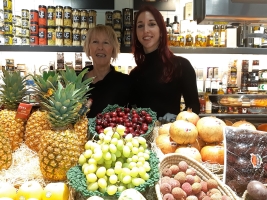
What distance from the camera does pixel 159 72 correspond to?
2787 millimetres

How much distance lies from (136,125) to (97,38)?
121 centimetres

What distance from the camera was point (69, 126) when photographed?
1.85 m

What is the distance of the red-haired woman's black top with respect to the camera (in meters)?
2.78

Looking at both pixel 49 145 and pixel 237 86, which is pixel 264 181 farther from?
pixel 237 86

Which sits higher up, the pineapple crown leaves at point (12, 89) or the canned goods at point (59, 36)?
the canned goods at point (59, 36)

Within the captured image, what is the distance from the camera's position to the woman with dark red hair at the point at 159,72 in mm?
2701

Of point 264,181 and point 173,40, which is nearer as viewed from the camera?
point 264,181

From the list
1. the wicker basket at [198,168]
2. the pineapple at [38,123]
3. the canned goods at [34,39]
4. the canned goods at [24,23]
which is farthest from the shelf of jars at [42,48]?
the wicker basket at [198,168]

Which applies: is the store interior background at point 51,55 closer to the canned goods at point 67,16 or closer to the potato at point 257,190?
the canned goods at point 67,16

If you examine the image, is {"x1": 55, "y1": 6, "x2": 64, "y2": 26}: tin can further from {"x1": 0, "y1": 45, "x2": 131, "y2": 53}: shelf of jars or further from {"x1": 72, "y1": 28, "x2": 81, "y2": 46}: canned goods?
{"x1": 0, "y1": 45, "x2": 131, "y2": 53}: shelf of jars

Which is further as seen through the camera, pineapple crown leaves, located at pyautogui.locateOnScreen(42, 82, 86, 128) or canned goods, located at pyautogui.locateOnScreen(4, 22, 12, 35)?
canned goods, located at pyautogui.locateOnScreen(4, 22, 12, 35)

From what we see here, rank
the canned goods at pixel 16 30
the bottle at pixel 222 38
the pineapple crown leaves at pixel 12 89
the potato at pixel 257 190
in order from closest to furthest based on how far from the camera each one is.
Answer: the potato at pixel 257 190 → the pineapple crown leaves at pixel 12 89 → the canned goods at pixel 16 30 → the bottle at pixel 222 38

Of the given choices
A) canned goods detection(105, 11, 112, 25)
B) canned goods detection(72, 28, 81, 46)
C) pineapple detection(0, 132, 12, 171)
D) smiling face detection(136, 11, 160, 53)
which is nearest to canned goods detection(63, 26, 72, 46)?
canned goods detection(72, 28, 81, 46)

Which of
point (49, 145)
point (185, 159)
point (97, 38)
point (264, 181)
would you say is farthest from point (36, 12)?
point (264, 181)
